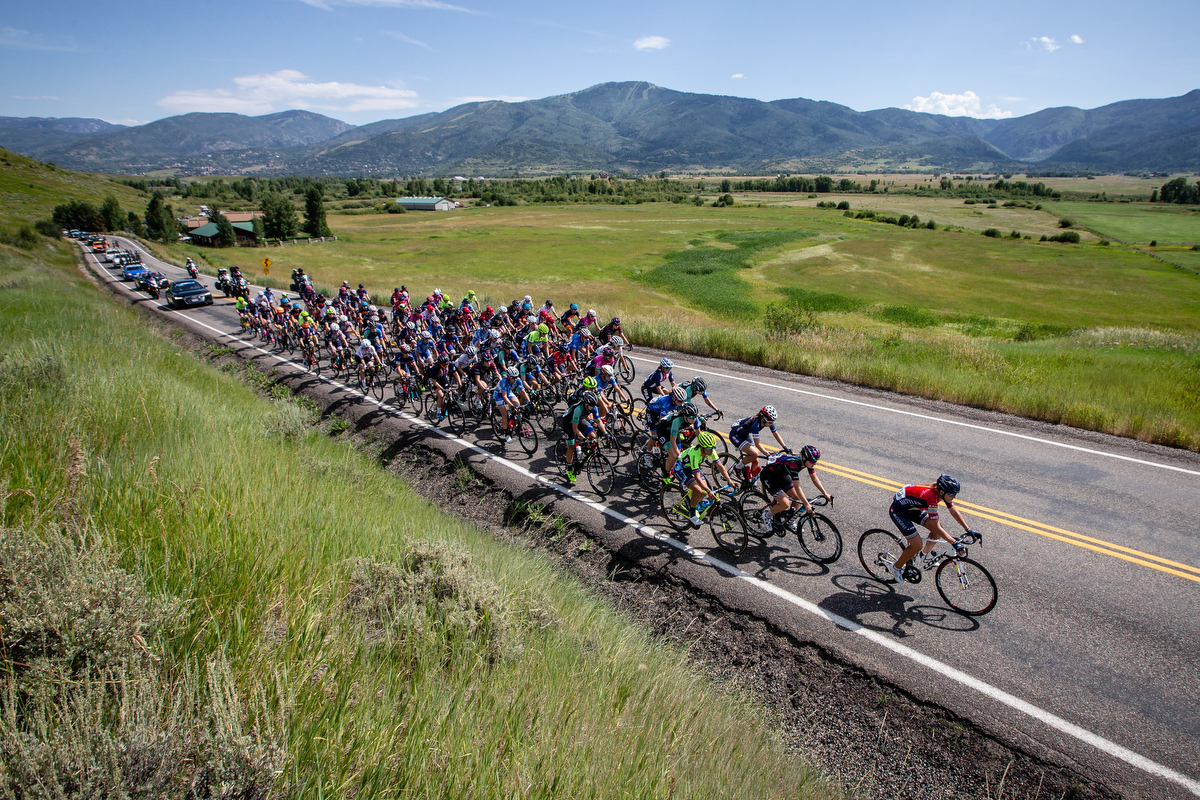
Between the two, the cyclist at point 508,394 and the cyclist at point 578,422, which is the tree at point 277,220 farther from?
the cyclist at point 578,422

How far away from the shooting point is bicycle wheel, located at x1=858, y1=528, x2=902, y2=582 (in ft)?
25.6

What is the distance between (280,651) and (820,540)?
24.1 ft

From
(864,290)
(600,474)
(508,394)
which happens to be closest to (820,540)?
(600,474)

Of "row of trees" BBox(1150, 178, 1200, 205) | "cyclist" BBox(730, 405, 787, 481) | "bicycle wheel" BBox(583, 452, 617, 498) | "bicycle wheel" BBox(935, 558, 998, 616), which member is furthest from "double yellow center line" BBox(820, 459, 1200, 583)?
"row of trees" BBox(1150, 178, 1200, 205)

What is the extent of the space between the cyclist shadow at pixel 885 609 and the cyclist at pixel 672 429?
10.2 ft

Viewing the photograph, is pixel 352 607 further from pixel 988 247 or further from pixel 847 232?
pixel 847 232

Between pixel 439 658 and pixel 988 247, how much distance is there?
85071 mm

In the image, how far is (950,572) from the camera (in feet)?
24.8

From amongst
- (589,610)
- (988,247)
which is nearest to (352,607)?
(589,610)

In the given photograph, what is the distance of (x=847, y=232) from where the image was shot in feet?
278

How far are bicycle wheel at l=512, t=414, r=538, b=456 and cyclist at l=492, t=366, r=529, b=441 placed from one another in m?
0.26

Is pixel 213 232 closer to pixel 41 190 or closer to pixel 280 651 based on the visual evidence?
pixel 41 190

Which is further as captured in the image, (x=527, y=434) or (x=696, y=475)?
(x=527, y=434)

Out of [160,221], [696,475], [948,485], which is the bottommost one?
[696,475]
